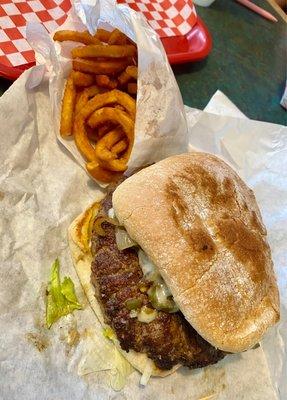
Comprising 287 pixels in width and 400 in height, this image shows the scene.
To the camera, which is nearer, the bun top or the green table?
the bun top

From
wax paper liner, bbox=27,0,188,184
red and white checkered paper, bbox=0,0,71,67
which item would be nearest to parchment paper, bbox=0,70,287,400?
wax paper liner, bbox=27,0,188,184

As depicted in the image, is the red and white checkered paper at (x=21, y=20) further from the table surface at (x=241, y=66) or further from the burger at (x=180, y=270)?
the burger at (x=180, y=270)

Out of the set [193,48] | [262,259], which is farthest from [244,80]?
[262,259]

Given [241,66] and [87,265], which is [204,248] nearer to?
[87,265]

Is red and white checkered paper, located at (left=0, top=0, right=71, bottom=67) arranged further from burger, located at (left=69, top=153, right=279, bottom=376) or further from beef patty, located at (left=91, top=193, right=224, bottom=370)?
beef patty, located at (left=91, top=193, right=224, bottom=370)

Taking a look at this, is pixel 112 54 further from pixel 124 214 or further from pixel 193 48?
pixel 193 48

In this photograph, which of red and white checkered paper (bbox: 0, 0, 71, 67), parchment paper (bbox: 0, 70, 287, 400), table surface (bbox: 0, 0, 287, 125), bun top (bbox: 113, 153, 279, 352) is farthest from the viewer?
table surface (bbox: 0, 0, 287, 125)

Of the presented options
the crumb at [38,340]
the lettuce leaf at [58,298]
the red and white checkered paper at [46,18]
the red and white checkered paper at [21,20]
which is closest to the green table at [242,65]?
the red and white checkered paper at [46,18]
